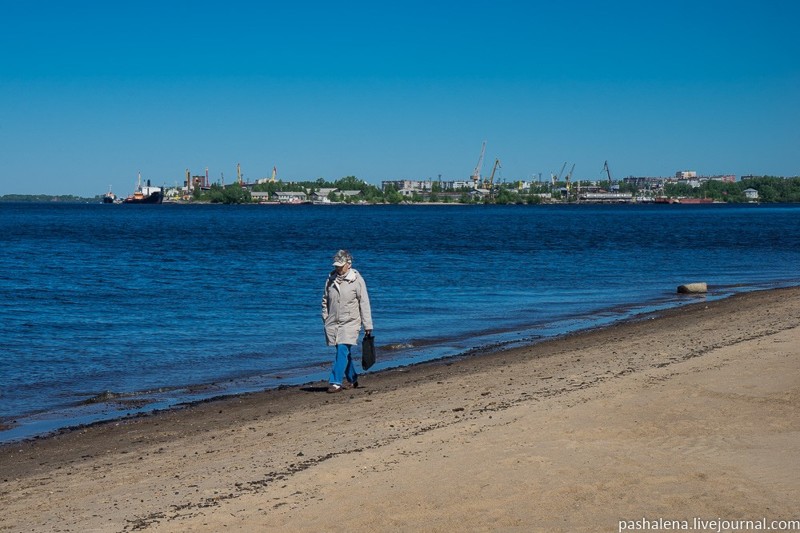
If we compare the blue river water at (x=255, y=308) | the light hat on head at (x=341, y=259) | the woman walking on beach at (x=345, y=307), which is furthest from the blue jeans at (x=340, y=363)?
the blue river water at (x=255, y=308)

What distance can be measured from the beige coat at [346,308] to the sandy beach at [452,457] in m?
0.89

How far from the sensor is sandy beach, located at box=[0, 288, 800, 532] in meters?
7.04

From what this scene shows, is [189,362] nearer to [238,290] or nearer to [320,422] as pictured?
[320,422]

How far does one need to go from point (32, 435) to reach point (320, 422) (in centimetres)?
352

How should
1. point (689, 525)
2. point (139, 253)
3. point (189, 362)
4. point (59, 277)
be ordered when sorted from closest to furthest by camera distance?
point (689, 525)
point (189, 362)
point (59, 277)
point (139, 253)

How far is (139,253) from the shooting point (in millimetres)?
57156

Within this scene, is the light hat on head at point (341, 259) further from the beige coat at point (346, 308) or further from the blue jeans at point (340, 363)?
the blue jeans at point (340, 363)

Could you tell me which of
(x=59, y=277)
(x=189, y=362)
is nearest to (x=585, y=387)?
(x=189, y=362)

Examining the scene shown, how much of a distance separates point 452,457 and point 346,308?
14.3 ft

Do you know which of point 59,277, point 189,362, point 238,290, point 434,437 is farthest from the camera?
point 59,277

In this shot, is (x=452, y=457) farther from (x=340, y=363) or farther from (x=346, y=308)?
(x=340, y=363)

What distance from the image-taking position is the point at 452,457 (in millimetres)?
8516

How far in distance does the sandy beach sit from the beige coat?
2.90 feet

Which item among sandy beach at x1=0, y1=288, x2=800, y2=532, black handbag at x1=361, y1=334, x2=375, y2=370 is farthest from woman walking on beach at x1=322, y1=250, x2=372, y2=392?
sandy beach at x1=0, y1=288, x2=800, y2=532
